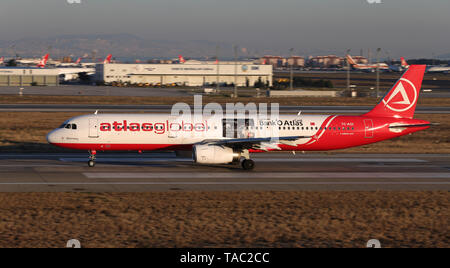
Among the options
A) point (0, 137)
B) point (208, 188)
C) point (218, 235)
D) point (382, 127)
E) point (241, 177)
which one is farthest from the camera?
point (0, 137)

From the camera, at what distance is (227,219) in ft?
69.6

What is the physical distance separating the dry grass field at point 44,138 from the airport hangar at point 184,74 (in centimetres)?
10141

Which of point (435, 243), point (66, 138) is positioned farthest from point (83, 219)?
point (66, 138)

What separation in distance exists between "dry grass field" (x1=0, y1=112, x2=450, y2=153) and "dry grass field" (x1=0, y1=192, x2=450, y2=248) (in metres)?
19.4

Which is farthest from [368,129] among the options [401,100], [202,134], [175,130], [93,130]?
[93,130]

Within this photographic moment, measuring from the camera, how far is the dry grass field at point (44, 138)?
148 ft

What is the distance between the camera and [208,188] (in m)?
28.3

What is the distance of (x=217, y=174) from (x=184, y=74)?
133 meters

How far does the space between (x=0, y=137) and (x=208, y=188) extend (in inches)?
1063

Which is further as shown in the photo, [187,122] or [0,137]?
[0,137]

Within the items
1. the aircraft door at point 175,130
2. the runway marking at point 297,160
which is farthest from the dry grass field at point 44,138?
the aircraft door at point 175,130

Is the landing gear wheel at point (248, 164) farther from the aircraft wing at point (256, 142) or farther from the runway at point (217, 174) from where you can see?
the aircraft wing at point (256, 142)

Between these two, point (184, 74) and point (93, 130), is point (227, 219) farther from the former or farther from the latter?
point (184, 74)

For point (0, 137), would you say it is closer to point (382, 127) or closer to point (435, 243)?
point (382, 127)
